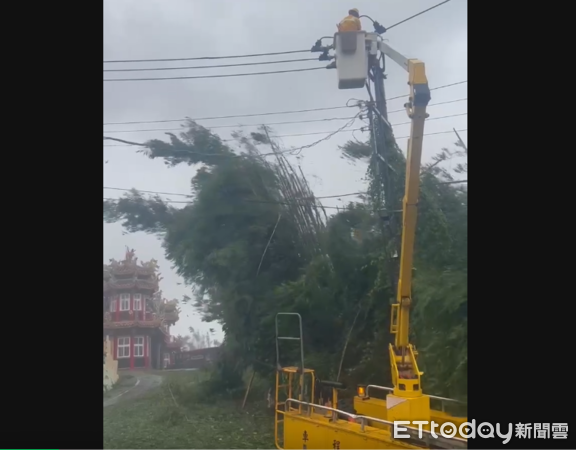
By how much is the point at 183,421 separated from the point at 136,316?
1.36 metres

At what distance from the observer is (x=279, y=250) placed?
7070mm

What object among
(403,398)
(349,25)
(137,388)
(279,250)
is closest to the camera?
(403,398)

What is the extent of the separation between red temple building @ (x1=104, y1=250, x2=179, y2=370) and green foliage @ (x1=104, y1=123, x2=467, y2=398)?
1.76 feet

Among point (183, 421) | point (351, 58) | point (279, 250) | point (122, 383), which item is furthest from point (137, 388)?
point (351, 58)

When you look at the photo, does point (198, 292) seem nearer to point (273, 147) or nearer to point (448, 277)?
point (273, 147)

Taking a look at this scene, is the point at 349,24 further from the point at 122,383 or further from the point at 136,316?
the point at 122,383

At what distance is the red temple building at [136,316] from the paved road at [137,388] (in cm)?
12

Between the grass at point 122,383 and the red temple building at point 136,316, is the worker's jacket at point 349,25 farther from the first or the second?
the grass at point 122,383

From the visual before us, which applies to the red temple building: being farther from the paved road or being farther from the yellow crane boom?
the yellow crane boom

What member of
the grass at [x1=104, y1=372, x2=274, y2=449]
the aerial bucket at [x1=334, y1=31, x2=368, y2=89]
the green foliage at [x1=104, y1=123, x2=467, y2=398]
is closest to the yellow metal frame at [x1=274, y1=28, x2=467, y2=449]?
the aerial bucket at [x1=334, y1=31, x2=368, y2=89]

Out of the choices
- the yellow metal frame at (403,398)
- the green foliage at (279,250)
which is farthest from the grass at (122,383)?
the yellow metal frame at (403,398)

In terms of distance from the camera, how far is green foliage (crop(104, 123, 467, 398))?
20.4 feet

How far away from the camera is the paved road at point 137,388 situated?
6246 mm

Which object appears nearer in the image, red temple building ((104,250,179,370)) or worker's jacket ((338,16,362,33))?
worker's jacket ((338,16,362,33))
